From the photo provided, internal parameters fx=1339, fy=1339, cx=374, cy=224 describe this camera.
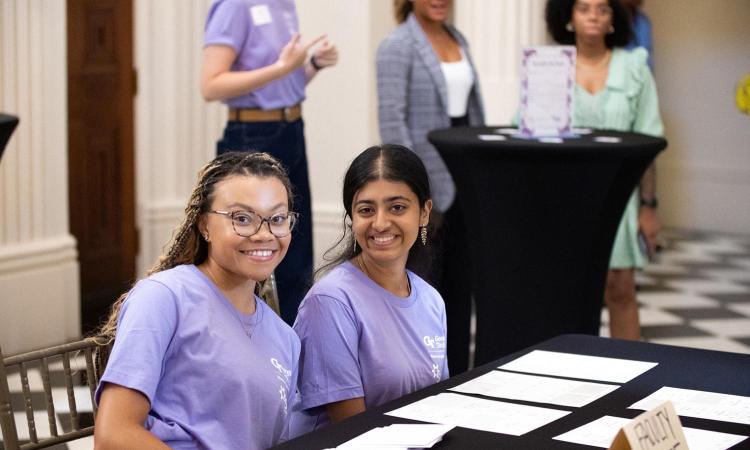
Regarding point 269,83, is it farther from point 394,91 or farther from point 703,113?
point 703,113

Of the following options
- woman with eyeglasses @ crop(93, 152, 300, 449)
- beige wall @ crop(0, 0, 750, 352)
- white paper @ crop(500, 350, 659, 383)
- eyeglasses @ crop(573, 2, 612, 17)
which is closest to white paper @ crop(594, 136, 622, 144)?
eyeglasses @ crop(573, 2, 612, 17)

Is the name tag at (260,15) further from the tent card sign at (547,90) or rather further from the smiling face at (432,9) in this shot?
the tent card sign at (547,90)

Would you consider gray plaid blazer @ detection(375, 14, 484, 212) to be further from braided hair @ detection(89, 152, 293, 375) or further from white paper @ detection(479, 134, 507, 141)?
braided hair @ detection(89, 152, 293, 375)

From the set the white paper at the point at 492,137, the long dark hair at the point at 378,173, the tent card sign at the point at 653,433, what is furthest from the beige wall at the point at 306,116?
the tent card sign at the point at 653,433

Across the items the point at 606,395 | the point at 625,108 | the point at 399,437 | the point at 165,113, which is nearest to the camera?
the point at 399,437

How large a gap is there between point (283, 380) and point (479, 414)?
376 mm

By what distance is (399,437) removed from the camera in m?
2.21

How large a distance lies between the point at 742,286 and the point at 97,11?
13.0 feet

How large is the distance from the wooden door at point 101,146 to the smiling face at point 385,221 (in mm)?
3694

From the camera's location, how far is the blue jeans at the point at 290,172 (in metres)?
4.81

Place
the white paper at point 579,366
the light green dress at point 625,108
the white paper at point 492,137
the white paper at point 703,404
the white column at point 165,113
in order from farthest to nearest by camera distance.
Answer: the white column at point 165,113, the light green dress at point 625,108, the white paper at point 492,137, the white paper at point 579,366, the white paper at point 703,404

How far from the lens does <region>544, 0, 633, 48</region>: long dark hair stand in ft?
16.6

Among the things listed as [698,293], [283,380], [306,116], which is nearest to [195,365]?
[283,380]

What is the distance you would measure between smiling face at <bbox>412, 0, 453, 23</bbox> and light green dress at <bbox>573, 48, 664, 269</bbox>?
0.59 m
